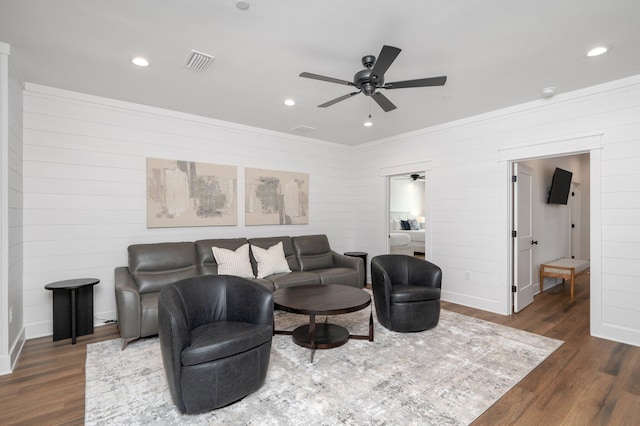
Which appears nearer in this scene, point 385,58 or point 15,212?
point 385,58

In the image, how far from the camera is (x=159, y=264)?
149 inches

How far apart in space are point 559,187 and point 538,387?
14.5 ft

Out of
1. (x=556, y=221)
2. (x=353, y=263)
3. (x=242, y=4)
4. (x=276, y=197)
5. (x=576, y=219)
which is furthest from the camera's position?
(x=576, y=219)

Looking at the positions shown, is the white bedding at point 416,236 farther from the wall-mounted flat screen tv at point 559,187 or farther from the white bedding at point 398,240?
the wall-mounted flat screen tv at point 559,187

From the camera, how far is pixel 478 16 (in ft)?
7.38

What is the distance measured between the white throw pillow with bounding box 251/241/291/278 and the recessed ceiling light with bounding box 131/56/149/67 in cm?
256

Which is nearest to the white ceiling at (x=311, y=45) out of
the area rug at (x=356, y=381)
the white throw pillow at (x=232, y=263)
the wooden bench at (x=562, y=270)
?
the white throw pillow at (x=232, y=263)

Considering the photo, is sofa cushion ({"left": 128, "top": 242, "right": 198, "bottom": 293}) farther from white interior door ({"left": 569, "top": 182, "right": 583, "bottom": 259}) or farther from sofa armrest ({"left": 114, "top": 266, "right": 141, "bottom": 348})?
white interior door ({"left": 569, "top": 182, "right": 583, "bottom": 259})

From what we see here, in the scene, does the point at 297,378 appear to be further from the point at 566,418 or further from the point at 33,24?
the point at 33,24

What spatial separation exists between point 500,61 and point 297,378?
335 centimetres

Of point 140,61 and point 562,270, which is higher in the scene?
point 140,61

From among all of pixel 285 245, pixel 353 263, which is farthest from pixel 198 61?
pixel 353 263

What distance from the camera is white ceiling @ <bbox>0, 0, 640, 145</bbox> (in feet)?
7.15

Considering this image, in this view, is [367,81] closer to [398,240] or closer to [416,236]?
[398,240]
